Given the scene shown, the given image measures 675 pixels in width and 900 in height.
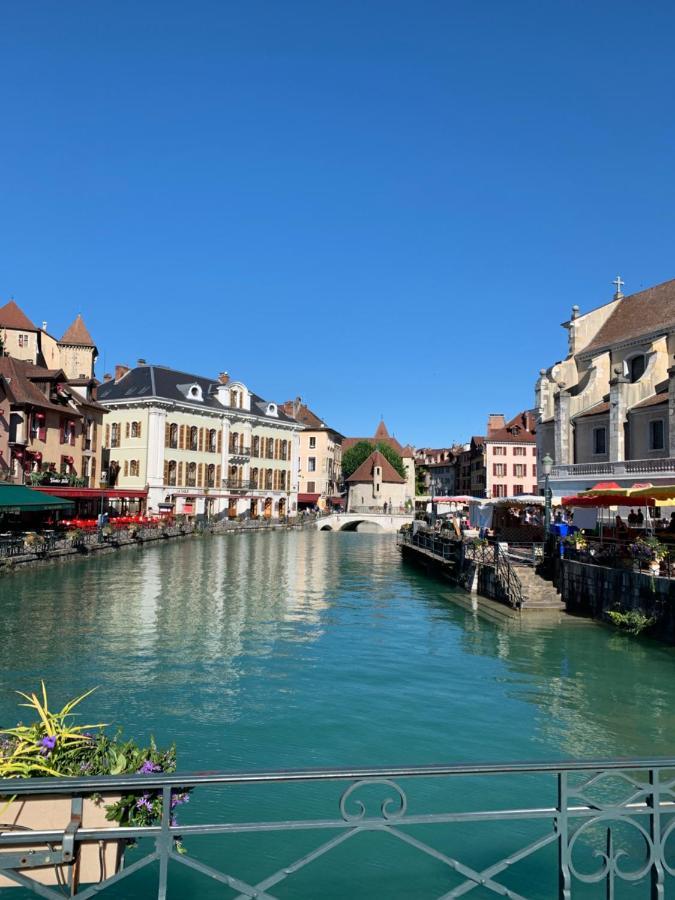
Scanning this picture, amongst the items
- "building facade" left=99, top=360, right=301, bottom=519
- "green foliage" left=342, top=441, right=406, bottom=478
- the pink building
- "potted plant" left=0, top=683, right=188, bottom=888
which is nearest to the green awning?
"potted plant" left=0, top=683, right=188, bottom=888

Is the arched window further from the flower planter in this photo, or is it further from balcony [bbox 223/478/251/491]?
balcony [bbox 223/478/251/491]

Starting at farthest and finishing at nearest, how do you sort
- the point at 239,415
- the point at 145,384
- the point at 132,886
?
the point at 239,415
the point at 145,384
the point at 132,886

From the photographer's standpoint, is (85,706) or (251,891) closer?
(251,891)

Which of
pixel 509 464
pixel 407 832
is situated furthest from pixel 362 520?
pixel 407 832

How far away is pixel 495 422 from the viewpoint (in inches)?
3733

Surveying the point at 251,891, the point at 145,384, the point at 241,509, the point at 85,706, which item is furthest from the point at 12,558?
the point at 241,509

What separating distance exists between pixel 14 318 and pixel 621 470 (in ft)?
151

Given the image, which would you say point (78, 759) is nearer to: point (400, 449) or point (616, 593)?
→ point (616, 593)

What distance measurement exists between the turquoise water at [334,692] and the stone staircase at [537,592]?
65.7 inches

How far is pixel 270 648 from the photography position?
18.3 m

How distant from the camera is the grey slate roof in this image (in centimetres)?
6644

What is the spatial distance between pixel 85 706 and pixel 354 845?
6.59m

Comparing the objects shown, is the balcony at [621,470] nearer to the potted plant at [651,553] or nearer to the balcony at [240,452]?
the potted plant at [651,553]

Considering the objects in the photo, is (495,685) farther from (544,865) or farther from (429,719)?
(544,865)
